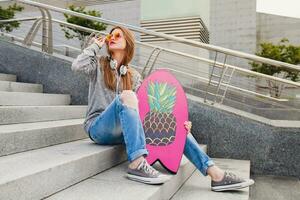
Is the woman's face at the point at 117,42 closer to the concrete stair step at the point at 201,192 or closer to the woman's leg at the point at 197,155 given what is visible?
the woman's leg at the point at 197,155

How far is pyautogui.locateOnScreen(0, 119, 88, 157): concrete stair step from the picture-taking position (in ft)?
7.10

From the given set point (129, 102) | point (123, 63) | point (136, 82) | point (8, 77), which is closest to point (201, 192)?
point (129, 102)

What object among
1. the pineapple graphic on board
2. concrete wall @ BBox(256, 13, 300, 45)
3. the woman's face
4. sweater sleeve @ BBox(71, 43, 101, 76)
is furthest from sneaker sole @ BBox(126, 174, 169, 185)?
concrete wall @ BBox(256, 13, 300, 45)

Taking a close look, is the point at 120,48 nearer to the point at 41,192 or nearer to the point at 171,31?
the point at 41,192

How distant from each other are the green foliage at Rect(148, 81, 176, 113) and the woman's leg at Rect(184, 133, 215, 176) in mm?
330

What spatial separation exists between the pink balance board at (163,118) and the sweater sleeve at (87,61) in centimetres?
45

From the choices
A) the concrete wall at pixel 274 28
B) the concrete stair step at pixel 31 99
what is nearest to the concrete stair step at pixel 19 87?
the concrete stair step at pixel 31 99

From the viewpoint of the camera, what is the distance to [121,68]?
2.62m

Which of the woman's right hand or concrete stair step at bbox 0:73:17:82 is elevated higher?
the woman's right hand

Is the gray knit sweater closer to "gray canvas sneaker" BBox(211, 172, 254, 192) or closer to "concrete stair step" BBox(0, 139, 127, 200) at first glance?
"concrete stair step" BBox(0, 139, 127, 200)

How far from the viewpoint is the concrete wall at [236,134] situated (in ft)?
12.8

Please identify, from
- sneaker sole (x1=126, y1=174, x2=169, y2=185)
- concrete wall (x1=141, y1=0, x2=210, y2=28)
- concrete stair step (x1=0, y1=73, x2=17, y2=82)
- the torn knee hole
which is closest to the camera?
sneaker sole (x1=126, y1=174, x2=169, y2=185)

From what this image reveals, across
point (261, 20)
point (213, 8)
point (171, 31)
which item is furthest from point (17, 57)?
point (261, 20)

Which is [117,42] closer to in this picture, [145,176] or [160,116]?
[160,116]
